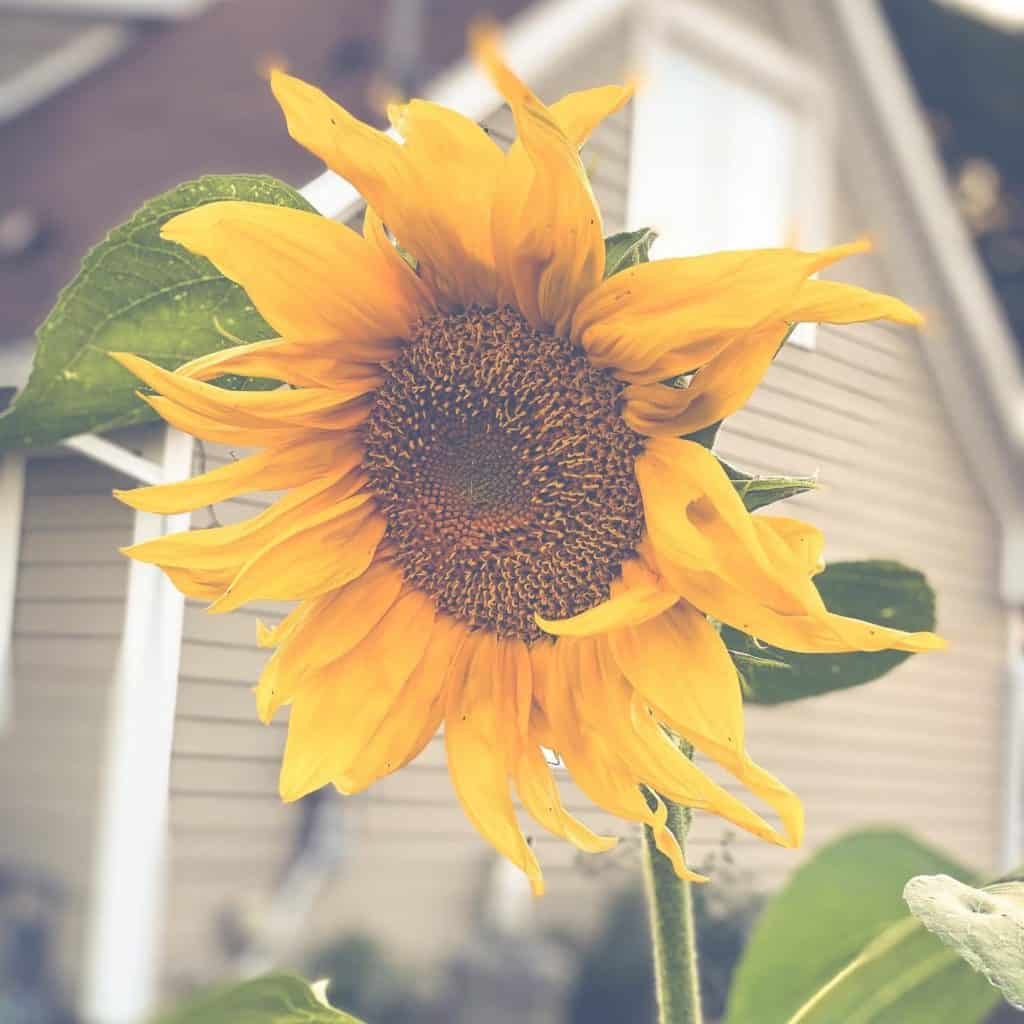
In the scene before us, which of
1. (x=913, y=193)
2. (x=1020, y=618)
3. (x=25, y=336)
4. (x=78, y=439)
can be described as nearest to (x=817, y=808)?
(x=1020, y=618)

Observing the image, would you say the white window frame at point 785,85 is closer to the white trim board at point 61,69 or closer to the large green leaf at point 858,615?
the large green leaf at point 858,615

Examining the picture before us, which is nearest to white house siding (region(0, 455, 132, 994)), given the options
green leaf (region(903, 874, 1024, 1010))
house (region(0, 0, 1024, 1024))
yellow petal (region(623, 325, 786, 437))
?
house (region(0, 0, 1024, 1024))

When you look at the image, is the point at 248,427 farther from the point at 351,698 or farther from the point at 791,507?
the point at 791,507

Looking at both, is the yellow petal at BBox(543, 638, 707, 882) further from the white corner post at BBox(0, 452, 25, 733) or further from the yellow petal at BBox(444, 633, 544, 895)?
the white corner post at BBox(0, 452, 25, 733)

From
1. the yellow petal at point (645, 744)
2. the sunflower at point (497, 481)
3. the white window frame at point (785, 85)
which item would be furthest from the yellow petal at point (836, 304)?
the white window frame at point (785, 85)

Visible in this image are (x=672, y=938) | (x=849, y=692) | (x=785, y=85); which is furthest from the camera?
(x=785, y=85)

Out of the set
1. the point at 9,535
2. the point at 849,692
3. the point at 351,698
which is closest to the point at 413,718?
the point at 351,698
